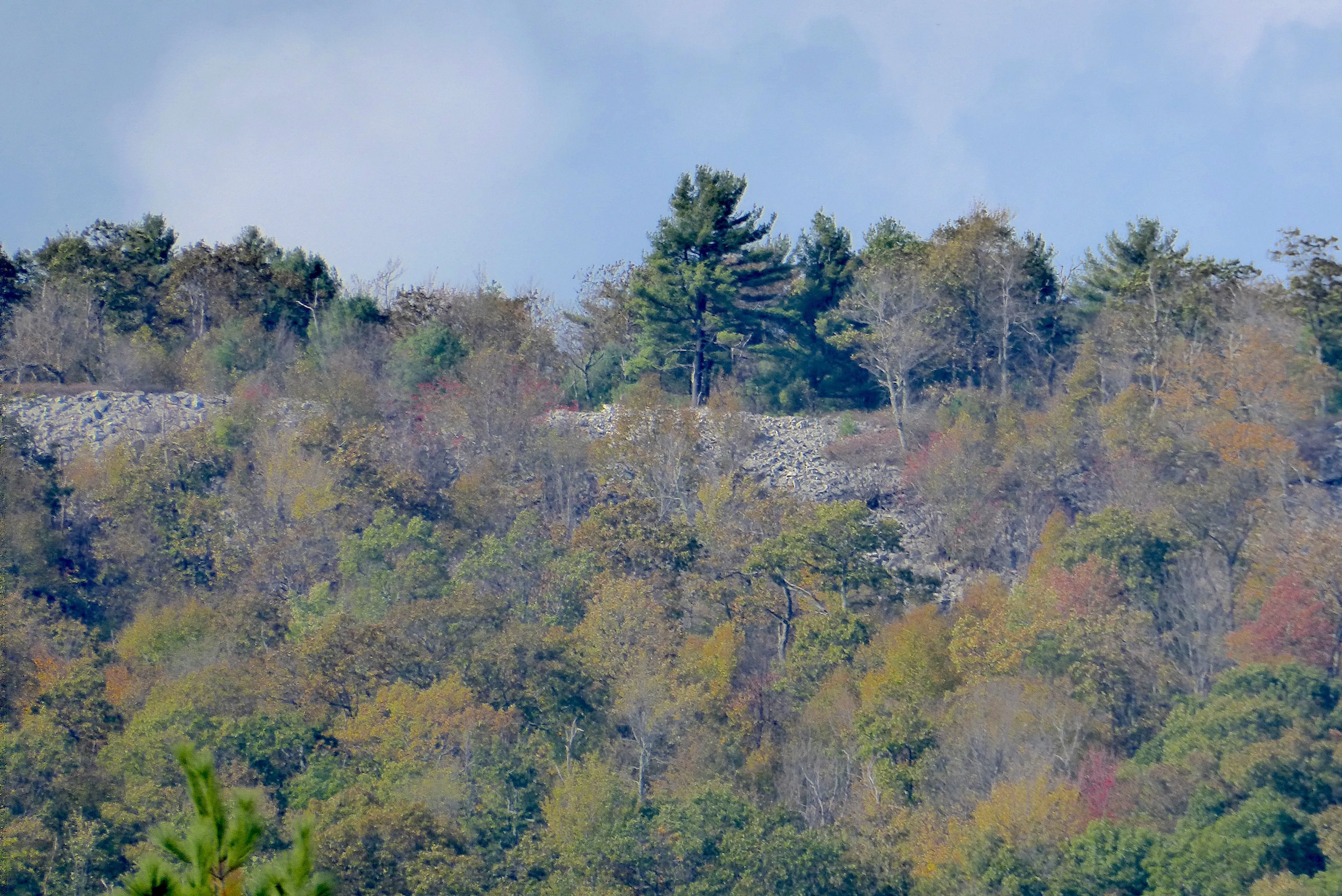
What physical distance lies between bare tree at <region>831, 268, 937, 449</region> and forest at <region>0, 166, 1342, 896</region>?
0.18 m

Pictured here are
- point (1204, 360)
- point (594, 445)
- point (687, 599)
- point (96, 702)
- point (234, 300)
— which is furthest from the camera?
point (234, 300)

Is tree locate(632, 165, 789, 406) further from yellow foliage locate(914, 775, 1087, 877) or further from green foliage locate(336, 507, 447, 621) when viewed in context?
yellow foliage locate(914, 775, 1087, 877)

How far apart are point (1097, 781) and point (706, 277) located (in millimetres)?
21743

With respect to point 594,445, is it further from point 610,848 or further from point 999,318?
point 610,848

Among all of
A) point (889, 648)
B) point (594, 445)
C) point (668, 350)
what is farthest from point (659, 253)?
point (889, 648)

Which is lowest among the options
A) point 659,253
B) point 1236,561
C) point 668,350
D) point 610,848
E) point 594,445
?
point 610,848

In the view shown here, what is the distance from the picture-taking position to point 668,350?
43844mm

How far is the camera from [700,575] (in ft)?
110

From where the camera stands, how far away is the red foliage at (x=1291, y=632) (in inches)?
1056

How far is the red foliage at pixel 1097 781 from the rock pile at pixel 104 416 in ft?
92.4

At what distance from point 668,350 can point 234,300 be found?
15.6 m

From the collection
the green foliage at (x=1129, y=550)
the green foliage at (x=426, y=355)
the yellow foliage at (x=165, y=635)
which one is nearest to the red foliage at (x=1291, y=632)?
the green foliage at (x=1129, y=550)

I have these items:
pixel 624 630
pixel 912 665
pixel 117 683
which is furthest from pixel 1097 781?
pixel 117 683

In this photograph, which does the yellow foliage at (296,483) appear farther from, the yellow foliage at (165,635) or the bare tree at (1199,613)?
the bare tree at (1199,613)
